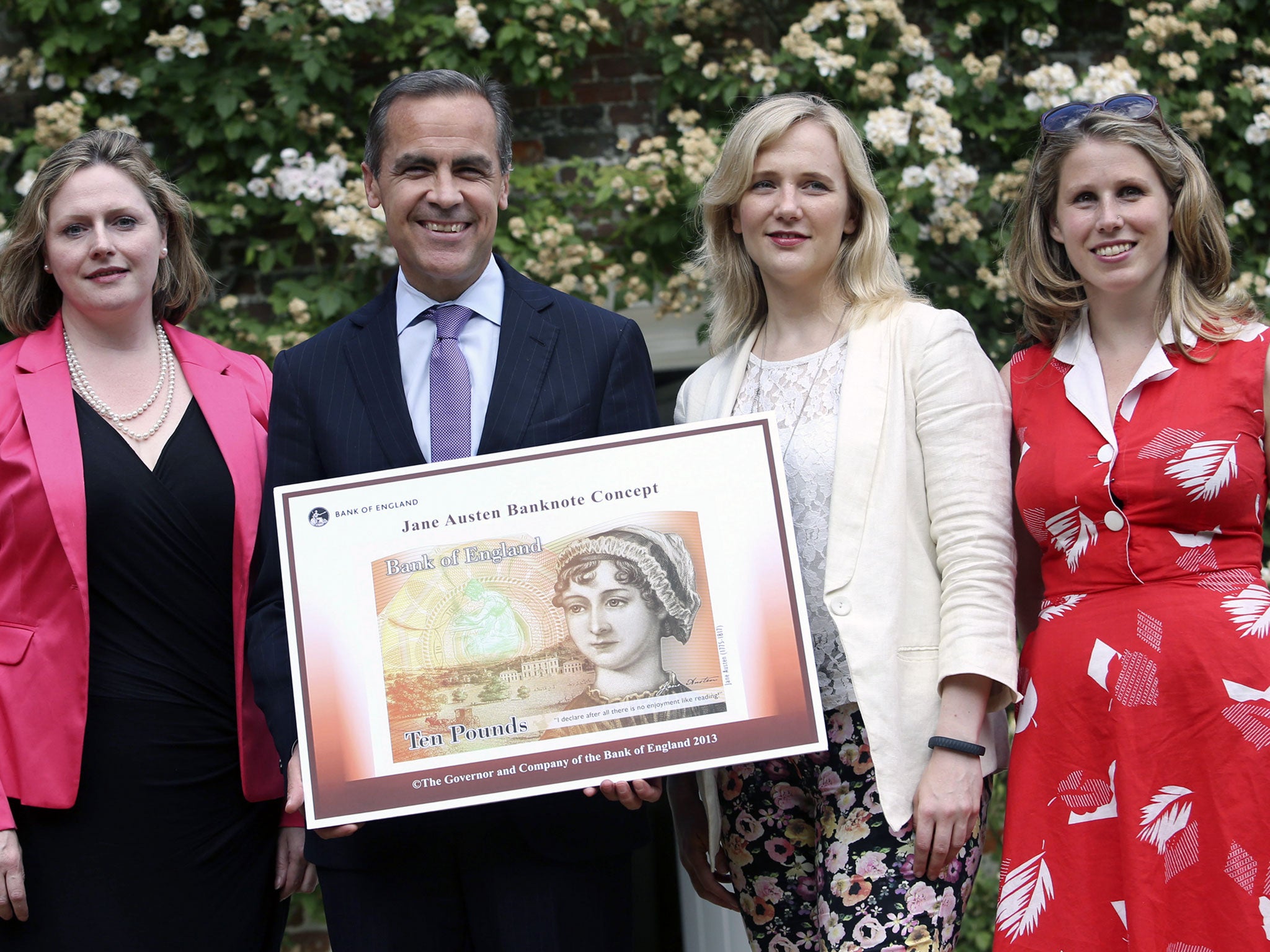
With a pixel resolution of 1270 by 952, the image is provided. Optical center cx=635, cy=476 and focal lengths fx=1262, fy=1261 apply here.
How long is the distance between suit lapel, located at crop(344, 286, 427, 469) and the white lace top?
0.68 metres

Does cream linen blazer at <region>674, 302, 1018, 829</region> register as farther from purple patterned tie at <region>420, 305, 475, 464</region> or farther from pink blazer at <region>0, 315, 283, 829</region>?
pink blazer at <region>0, 315, 283, 829</region>

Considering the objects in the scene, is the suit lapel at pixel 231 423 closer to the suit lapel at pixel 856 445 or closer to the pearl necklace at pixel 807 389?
the pearl necklace at pixel 807 389

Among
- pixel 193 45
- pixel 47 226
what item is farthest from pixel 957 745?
pixel 193 45

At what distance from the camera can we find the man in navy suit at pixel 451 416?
228cm

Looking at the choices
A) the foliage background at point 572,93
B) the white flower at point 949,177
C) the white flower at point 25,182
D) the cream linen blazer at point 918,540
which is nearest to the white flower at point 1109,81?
the foliage background at point 572,93

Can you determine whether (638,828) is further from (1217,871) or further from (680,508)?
(1217,871)

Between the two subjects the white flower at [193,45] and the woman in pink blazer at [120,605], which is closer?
the woman in pink blazer at [120,605]

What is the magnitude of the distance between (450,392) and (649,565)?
526 millimetres

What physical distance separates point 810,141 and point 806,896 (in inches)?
58.2

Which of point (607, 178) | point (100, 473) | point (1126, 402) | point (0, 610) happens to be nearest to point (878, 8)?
point (607, 178)

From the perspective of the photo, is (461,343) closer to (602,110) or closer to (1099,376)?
(1099,376)

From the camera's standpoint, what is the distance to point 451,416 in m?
2.37

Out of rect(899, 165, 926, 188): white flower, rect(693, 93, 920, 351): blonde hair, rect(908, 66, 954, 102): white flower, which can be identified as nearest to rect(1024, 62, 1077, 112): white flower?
rect(908, 66, 954, 102): white flower

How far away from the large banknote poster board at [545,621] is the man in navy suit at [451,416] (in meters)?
0.12
